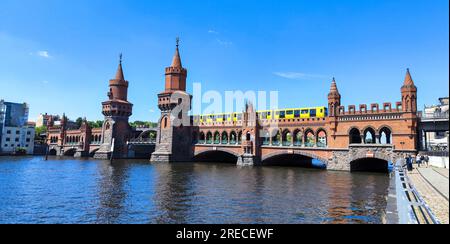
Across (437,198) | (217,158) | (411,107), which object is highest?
(411,107)

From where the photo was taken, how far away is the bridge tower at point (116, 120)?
7025 centimetres

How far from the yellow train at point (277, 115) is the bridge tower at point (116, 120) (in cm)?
2011

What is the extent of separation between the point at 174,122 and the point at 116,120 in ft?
63.1

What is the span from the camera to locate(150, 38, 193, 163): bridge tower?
5975 centimetres

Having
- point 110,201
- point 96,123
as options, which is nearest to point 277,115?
point 110,201

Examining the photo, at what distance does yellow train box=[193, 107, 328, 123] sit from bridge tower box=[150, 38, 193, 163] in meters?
3.78

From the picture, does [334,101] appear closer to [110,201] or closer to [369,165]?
[369,165]

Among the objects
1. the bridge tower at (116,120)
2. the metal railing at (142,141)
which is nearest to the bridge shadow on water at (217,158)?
the metal railing at (142,141)

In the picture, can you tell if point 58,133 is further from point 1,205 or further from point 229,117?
point 1,205

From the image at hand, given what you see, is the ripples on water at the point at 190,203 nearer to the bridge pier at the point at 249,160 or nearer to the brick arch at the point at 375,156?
the brick arch at the point at 375,156

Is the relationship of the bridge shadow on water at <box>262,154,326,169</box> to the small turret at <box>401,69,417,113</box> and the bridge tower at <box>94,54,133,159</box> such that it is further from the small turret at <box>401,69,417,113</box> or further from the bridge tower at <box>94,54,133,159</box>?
the bridge tower at <box>94,54,133,159</box>

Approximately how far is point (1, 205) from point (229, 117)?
43.5 m

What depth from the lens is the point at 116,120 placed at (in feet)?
233
